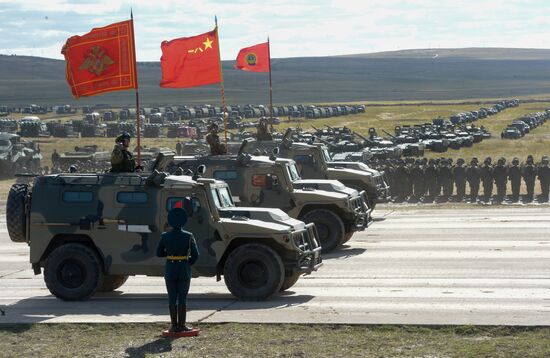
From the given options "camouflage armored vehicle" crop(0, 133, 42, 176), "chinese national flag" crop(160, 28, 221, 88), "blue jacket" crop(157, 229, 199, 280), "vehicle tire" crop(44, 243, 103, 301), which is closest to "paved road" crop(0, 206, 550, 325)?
"vehicle tire" crop(44, 243, 103, 301)

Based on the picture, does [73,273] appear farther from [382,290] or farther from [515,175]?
[515,175]

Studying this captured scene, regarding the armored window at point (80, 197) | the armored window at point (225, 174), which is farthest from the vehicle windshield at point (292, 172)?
the armored window at point (80, 197)

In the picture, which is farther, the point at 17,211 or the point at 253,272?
the point at 17,211

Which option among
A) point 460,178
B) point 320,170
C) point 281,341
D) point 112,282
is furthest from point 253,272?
point 460,178

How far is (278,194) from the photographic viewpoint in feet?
74.5

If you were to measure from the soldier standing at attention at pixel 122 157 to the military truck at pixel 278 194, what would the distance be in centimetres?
430

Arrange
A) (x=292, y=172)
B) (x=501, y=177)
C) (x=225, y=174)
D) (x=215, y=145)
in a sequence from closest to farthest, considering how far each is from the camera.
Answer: (x=225, y=174)
(x=292, y=172)
(x=215, y=145)
(x=501, y=177)

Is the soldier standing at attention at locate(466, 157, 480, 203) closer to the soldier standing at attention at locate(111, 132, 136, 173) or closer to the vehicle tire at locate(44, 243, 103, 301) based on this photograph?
the soldier standing at attention at locate(111, 132, 136, 173)

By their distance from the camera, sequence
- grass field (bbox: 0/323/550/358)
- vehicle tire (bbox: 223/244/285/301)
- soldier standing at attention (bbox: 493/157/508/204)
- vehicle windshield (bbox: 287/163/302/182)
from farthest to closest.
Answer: soldier standing at attention (bbox: 493/157/508/204), vehicle windshield (bbox: 287/163/302/182), vehicle tire (bbox: 223/244/285/301), grass field (bbox: 0/323/550/358)

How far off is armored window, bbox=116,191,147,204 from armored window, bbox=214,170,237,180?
5.64 m

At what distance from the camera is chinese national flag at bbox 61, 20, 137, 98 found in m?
19.8

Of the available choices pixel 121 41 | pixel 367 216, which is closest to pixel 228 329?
pixel 121 41

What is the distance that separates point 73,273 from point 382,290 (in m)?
4.58

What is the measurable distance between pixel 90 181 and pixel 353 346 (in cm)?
591
